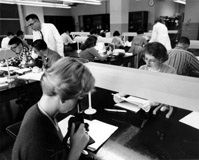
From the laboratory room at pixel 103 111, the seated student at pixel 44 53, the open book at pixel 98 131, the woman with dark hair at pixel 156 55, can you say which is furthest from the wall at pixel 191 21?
the open book at pixel 98 131

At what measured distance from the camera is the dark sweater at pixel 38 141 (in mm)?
592

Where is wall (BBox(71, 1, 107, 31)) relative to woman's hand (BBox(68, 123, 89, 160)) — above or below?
above

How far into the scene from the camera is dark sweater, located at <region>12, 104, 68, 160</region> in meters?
0.59

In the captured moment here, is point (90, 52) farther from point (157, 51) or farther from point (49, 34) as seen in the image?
point (157, 51)

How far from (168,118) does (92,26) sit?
9.15 metres

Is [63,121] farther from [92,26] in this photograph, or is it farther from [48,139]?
[92,26]

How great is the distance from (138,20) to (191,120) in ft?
24.7

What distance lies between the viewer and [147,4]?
7.96m

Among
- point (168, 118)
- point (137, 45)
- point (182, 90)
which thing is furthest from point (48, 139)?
point (137, 45)

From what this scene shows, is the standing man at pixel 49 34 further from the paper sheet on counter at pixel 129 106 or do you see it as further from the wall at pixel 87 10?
the wall at pixel 87 10

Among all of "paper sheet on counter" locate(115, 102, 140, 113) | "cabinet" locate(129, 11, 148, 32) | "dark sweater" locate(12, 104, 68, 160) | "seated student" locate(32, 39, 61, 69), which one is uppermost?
"cabinet" locate(129, 11, 148, 32)

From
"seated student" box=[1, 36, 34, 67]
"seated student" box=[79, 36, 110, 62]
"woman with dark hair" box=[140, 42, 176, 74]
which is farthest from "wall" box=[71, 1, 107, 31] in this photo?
"woman with dark hair" box=[140, 42, 176, 74]

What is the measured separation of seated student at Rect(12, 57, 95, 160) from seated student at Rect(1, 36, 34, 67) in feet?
7.34

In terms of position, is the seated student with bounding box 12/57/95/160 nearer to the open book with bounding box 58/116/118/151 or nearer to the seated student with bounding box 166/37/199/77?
the open book with bounding box 58/116/118/151
